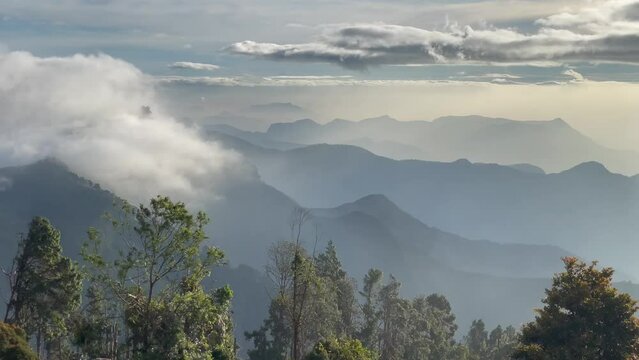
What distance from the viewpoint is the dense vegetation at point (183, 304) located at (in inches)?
1220

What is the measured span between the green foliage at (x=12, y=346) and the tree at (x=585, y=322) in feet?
107

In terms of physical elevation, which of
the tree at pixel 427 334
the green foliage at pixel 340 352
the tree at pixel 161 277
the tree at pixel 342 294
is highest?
the tree at pixel 161 277

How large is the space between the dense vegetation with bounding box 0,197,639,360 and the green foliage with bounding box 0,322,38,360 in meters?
0.06

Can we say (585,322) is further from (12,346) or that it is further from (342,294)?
(342,294)

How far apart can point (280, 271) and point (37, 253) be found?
21503mm

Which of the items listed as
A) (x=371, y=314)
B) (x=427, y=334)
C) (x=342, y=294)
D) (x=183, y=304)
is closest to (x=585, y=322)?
(x=183, y=304)

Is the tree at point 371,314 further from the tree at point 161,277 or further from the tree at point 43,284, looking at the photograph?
the tree at point 161,277

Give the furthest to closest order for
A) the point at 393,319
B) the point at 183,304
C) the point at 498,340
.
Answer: the point at 498,340 < the point at 393,319 < the point at 183,304

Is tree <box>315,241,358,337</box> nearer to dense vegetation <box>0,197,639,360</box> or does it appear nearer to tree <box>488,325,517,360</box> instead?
dense vegetation <box>0,197,639,360</box>

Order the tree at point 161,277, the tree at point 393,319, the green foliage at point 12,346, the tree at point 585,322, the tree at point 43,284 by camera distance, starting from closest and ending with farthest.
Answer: the tree at point 161,277 < the green foliage at point 12,346 < the tree at point 585,322 < the tree at point 43,284 < the tree at point 393,319

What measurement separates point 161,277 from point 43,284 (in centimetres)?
2716

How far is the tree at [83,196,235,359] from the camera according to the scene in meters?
30.4

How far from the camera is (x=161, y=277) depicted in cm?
3159

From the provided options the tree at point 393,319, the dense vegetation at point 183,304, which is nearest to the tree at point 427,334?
the tree at point 393,319
